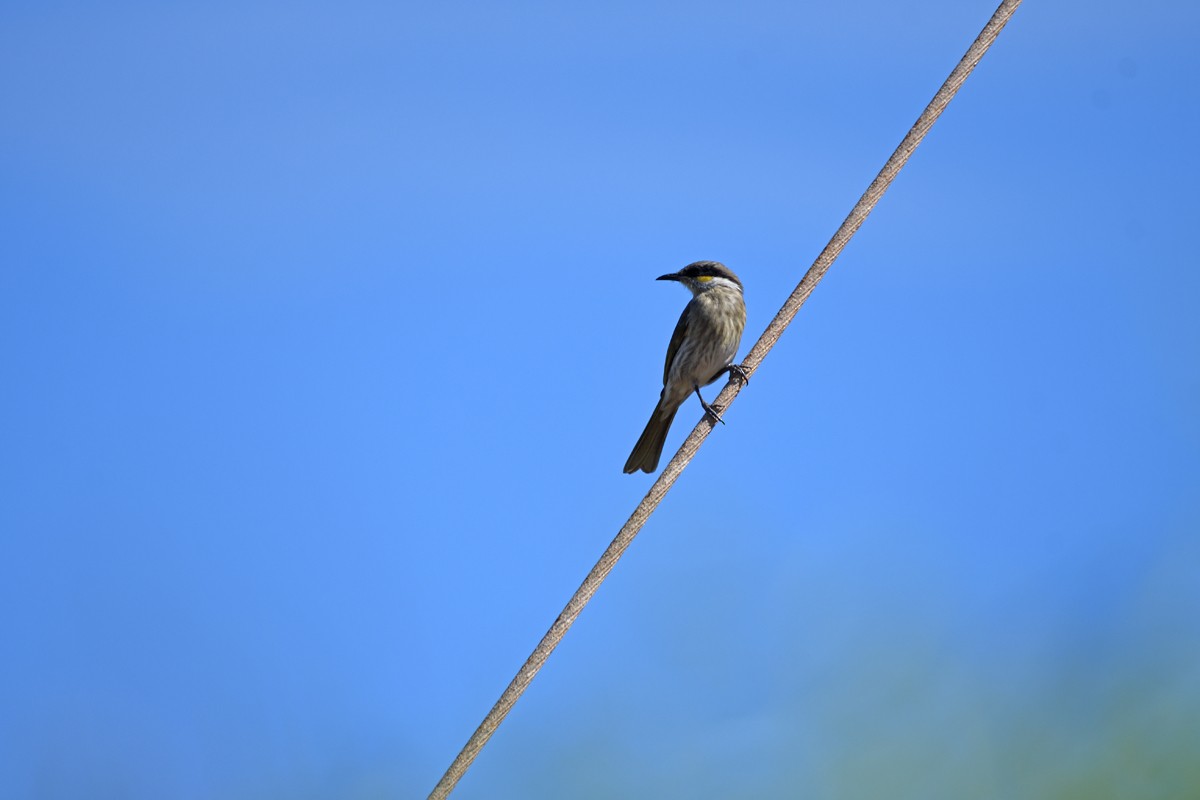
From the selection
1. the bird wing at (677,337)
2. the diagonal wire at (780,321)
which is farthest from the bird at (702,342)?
the diagonal wire at (780,321)

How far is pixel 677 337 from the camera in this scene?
9.90 meters

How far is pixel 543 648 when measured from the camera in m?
3.75

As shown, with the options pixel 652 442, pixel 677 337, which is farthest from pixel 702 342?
pixel 652 442

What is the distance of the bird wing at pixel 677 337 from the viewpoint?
9828 millimetres

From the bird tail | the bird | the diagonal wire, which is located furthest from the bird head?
the diagonal wire

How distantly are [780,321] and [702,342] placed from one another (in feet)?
17.2

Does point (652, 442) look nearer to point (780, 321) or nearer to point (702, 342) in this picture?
point (702, 342)

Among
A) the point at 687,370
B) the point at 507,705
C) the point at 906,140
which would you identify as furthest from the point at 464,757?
the point at 687,370

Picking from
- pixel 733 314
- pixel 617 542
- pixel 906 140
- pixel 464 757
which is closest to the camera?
pixel 464 757

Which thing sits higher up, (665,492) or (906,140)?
(906,140)

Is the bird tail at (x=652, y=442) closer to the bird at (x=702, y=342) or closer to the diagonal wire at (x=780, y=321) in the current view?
the bird at (x=702, y=342)

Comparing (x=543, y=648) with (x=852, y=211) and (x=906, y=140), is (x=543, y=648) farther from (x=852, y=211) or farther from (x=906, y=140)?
(x=906, y=140)

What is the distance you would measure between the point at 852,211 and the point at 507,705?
2.14 m

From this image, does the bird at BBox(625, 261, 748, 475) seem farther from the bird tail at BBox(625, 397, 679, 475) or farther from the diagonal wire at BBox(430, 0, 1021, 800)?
the diagonal wire at BBox(430, 0, 1021, 800)
